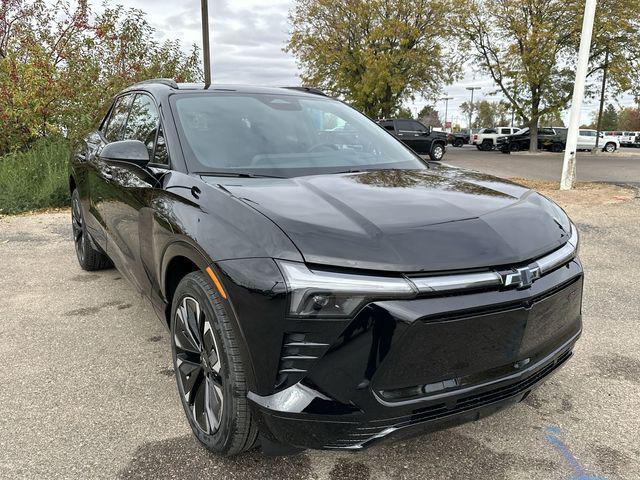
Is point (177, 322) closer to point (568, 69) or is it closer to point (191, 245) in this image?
point (191, 245)

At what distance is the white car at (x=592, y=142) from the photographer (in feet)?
118

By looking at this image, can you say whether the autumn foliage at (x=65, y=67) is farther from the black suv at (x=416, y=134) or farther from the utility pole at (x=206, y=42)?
the black suv at (x=416, y=134)

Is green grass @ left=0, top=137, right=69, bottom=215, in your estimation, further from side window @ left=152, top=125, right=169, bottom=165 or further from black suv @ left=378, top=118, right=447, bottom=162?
black suv @ left=378, top=118, right=447, bottom=162

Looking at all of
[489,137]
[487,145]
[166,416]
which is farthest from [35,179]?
[487,145]

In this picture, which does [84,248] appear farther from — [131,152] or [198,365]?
[198,365]

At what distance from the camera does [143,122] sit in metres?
3.38

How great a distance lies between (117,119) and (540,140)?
35.3m

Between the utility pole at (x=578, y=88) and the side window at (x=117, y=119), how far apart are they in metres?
8.89

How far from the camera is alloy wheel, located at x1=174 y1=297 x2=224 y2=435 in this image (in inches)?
82.7

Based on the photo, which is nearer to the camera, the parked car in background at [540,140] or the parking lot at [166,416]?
the parking lot at [166,416]

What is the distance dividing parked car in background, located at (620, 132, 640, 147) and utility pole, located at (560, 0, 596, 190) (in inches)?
1937

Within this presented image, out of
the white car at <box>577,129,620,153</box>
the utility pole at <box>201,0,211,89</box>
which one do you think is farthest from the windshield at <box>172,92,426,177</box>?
the white car at <box>577,129,620,153</box>

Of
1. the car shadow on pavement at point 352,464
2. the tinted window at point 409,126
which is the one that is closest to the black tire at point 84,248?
the car shadow on pavement at point 352,464

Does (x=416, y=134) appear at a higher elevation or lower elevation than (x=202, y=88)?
lower
